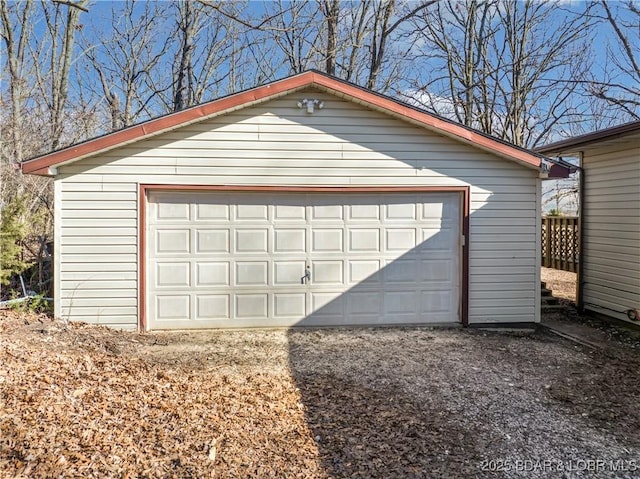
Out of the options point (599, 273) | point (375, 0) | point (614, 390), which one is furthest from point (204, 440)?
point (375, 0)

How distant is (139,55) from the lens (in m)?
17.1

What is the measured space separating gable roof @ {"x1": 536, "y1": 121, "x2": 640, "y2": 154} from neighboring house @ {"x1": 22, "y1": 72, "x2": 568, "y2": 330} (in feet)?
3.43

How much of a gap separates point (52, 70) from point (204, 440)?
14.8 m

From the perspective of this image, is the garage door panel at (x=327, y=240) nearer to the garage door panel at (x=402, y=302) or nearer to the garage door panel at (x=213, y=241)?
the garage door panel at (x=402, y=302)

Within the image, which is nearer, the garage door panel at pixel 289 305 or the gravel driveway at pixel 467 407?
the gravel driveway at pixel 467 407

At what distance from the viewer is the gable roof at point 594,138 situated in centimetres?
633

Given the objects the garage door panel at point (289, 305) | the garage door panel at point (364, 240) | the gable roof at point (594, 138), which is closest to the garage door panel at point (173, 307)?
the garage door panel at point (289, 305)

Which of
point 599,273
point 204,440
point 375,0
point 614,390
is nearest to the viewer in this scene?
point 204,440

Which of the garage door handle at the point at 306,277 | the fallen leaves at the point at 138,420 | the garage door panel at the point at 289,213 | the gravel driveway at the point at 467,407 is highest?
the garage door panel at the point at 289,213

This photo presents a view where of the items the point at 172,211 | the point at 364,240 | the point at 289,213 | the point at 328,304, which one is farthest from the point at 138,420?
the point at 364,240

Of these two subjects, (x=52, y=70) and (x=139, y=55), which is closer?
(x=52, y=70)

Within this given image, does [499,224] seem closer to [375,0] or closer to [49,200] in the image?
[49,200]

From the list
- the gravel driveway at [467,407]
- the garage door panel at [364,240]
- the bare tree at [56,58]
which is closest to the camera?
the gravel driveway at [467,407]

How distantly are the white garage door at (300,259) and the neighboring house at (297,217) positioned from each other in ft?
0.07
